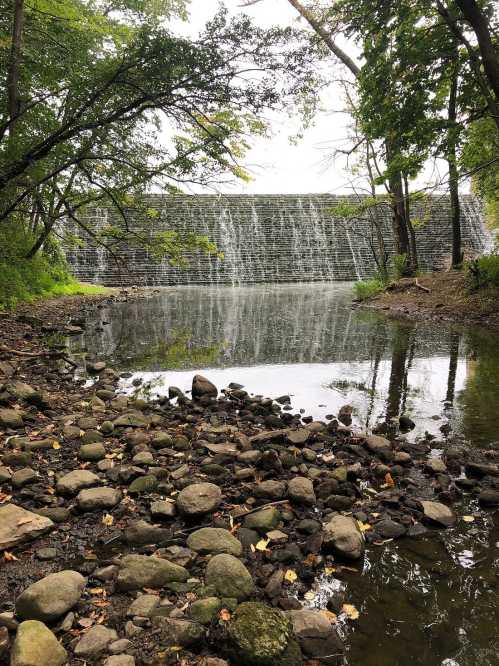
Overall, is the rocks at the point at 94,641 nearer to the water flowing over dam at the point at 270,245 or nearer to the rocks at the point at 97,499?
the rocks at the point at 97,499

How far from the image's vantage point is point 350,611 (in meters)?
1.78

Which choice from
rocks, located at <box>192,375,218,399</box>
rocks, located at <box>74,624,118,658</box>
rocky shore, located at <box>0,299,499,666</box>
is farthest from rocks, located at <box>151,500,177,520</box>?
rocks, located at <box>192,375,218,399</box>

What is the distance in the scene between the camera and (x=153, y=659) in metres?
1.49

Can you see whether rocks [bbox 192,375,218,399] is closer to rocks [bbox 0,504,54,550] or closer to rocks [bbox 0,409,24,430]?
rocks [bbox 0,409,24,430]

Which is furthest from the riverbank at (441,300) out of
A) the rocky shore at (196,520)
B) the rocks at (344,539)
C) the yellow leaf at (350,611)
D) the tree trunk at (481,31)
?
the yellow leaf at (350,611)

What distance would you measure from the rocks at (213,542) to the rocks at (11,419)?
6.52 feet

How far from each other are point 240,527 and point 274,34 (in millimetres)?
5256

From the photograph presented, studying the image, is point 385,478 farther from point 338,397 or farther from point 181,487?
point 338,397

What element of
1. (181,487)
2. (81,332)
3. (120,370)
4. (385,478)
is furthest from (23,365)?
(385,478)

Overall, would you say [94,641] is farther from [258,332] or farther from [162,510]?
[258,332]

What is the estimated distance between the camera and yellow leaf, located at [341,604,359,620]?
1.75m

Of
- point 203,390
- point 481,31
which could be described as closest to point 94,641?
point 203,390

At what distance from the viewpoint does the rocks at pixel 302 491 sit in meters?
2.52

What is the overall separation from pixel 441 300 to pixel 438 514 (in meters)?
9.94
